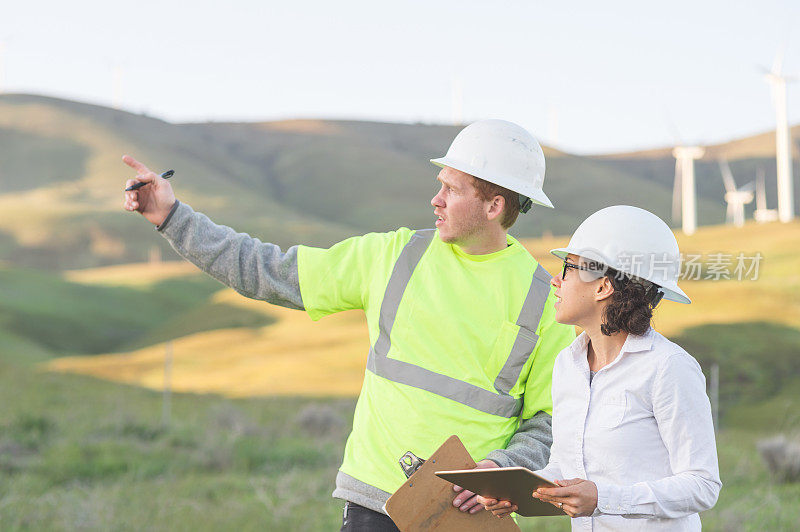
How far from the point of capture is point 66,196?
365ft

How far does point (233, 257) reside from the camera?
367 centimetres

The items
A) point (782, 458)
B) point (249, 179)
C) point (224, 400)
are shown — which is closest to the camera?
point (782, 458)

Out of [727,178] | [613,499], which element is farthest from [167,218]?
[727,178]

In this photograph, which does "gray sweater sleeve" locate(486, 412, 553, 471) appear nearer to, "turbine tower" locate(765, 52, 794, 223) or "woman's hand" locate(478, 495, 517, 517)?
"woman's hand" locate(478, 495, 517, 517)

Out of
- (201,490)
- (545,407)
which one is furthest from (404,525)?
(201,490)

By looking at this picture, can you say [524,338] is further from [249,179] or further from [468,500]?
[249,179]

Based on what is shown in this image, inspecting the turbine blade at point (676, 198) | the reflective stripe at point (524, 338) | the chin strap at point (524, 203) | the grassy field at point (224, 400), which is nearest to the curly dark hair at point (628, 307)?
the reflective stripe at point (524, 338)

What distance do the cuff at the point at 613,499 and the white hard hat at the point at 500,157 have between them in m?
1.29

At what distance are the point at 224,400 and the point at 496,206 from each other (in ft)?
60.9

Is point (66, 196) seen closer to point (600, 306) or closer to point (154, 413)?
point (154, 413)

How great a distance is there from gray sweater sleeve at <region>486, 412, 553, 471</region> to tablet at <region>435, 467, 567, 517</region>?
10.5 inches

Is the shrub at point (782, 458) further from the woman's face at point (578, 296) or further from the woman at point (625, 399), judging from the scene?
the woman's face at point (578, 296)

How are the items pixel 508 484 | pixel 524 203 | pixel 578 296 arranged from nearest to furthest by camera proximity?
pixel 508 484 < pixel 578 296 < pixel 524 203

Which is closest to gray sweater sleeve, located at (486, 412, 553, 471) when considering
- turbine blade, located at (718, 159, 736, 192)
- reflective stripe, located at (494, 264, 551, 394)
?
reflective stripe, located at (494, 264, 551, 394)
